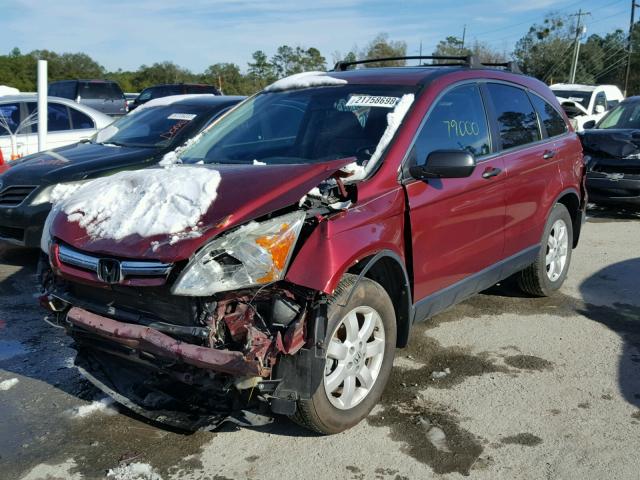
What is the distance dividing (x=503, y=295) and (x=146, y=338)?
3.77 meters

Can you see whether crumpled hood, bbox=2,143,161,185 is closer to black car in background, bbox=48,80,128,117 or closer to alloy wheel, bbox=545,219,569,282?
alloy wheel, bbox=545,219,569,282

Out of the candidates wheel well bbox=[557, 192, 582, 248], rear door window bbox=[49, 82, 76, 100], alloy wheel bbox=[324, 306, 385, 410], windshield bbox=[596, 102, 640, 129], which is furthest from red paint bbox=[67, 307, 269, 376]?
rear door window bbox=[49, 82, 76, 100]

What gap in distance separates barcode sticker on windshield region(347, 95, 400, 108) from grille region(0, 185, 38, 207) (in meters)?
3.84

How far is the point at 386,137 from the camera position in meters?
3.81

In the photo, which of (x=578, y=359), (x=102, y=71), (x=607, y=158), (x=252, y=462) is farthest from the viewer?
(x=102, y=71)

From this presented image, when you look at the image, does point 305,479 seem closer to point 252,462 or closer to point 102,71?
point 252,462

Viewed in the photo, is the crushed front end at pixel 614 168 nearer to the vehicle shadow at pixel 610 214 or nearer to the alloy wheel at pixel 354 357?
the vehicle shadow at pixel 610 214

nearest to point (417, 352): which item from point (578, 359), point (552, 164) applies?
point (578, 359)

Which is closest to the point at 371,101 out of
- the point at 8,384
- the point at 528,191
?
the point at 528,191

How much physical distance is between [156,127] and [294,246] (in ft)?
16.9

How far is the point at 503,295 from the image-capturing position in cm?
584

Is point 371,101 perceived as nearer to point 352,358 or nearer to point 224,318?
point 352,358

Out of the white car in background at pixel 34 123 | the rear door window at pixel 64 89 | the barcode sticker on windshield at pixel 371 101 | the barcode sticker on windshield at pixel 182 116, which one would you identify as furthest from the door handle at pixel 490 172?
the rear door window at pixel 64 89

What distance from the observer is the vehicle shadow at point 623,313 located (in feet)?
13.5
